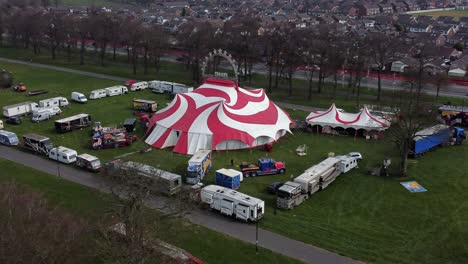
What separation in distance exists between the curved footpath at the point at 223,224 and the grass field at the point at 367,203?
63 cm

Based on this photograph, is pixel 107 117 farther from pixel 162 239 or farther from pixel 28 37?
pixel 28 37

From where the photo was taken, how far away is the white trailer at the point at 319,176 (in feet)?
90.5

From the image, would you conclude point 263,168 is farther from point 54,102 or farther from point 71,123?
point 54,102

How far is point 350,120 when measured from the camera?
40.2m

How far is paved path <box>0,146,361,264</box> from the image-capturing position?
21.8 metres

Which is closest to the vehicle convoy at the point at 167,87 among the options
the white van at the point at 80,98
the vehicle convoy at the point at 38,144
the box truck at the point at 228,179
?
the white van at the point at 80,98

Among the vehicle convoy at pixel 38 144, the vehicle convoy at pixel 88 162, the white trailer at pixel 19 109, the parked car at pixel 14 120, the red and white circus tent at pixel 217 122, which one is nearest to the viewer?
the vehicle convoy at pixel 88 162

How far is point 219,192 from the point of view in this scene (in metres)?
25.8

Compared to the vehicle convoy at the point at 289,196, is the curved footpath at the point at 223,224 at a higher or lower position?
lower

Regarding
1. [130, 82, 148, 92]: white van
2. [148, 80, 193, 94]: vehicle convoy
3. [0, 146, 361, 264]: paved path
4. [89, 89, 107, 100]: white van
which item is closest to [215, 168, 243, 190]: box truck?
[0, 146, 361, 264]: paved path

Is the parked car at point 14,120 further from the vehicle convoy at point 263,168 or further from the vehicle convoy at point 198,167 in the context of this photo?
the vehicle convoy at point 263,168

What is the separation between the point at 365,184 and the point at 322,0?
155m

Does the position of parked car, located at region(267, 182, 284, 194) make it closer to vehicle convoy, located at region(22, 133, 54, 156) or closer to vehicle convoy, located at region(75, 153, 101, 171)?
vehicle convoy, located at region(75, 153, 101, 171)

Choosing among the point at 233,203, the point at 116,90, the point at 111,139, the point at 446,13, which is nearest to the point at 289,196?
the point at 233,203
